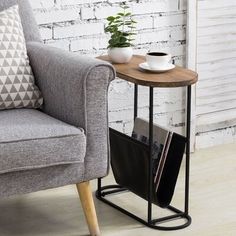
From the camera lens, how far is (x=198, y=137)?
3.40 m

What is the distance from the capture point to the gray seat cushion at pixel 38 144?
2.16 m

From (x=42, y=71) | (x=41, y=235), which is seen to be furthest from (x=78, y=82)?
(x=41, y=235)

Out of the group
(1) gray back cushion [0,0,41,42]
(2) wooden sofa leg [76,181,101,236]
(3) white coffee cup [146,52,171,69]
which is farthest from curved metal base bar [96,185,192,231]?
(1) gray back cushion [0,0,41,42]

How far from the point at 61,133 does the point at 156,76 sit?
17.8 inches

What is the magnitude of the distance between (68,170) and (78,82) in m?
0.29

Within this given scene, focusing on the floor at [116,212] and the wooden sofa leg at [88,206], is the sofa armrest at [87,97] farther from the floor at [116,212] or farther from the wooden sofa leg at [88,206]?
the floor at [116,212]

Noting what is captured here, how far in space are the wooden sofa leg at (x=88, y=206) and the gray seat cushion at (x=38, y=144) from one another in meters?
0.17

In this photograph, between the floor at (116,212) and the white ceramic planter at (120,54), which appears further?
the white ceramic planter at (120,54)

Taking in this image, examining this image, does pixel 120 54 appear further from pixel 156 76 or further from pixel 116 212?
pixel 116 212

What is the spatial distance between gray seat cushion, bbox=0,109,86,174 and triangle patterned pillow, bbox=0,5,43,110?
18 centimetres

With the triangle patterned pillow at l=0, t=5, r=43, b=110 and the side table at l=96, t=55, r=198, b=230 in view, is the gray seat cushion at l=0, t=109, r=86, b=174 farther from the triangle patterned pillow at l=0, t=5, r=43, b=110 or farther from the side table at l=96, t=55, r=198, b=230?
the side table at l=96, t=55, r=198, b=230

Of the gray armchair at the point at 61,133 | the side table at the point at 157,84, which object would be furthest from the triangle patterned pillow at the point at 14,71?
the side table at the point at 157,84

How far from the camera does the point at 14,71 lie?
8.23ft

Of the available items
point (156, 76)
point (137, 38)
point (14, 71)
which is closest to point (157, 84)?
point (156, 76)
